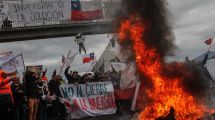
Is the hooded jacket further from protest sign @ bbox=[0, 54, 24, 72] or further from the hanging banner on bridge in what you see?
the hanging banner on bridge

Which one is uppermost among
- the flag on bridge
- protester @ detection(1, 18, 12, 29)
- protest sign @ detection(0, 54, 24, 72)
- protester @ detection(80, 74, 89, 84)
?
the flag on bridge

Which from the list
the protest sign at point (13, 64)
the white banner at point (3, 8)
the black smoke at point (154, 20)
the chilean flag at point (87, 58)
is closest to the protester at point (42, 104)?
the protest sign at point (13, 64)

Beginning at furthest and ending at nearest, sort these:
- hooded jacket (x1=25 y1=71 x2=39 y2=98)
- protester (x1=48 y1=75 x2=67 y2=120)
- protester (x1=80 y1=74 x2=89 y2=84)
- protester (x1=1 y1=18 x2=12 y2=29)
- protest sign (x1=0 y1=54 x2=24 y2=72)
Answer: protester (x1=1 y1=18 x2=12 y2=29) → protester (x1=80 y1=74 x2=89 y2=84) → protest sign (x1=0 y1=54 x2=24 y2=72) → protester (x1=48 y1=75 x2=67 y2=120) → hooded jacket (x1=25 y1=71 x2=39 y2=98)

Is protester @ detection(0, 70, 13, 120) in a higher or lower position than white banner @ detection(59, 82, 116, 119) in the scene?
higher

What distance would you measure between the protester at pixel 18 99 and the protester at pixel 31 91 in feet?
0.67

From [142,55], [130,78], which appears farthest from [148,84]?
[130,78]

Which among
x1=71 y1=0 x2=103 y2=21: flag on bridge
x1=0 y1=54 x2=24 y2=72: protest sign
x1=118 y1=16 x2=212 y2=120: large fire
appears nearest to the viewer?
x1=118 y1=16 x2=212 y2=120: large fire

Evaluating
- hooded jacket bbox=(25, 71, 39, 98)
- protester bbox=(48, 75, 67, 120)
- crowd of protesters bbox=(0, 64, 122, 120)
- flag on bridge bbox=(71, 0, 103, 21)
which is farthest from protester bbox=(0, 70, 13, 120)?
flag on bridge bbox=(71, 0, 103, 21)

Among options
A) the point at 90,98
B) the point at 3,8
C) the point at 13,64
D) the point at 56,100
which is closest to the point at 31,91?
the point at 56,100

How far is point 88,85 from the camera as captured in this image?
1794 centimetres

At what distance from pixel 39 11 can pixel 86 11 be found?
4.56 metres

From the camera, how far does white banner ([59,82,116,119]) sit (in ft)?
56.7

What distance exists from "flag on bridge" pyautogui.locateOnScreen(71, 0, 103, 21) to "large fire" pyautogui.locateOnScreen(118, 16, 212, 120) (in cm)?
1993

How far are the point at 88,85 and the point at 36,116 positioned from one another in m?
3.36
